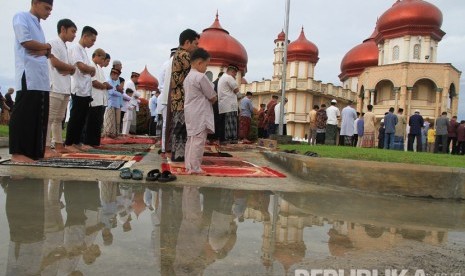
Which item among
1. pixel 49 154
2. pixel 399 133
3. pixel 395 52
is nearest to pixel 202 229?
pixel 49 154

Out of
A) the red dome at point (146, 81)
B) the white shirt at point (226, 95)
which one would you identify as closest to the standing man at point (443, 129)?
the white shirt at point (226, 95)

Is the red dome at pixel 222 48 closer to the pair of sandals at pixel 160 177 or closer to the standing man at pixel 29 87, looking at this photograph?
the standing man at pixel 29 87

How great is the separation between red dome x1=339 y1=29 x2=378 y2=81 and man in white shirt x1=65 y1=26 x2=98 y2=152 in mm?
35020

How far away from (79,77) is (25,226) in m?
4.14

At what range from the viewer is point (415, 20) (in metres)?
29.2

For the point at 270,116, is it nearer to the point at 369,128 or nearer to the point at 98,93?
the point at 369,128

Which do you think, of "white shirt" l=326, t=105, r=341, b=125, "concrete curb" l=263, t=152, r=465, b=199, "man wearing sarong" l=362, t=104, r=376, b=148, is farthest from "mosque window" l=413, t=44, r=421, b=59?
"concrete curb" l=263, t=152, r=465, b=199

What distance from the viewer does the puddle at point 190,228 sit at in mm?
1640

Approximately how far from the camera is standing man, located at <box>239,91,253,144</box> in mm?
11766

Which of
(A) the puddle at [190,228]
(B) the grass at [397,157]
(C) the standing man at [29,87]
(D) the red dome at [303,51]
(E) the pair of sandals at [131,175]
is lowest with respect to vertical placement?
(A) the puddle at [190,228]

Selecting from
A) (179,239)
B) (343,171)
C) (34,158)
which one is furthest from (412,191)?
(34,158)

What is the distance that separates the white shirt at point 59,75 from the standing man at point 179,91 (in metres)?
1.32

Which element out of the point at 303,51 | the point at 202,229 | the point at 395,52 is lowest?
the point at 202,229

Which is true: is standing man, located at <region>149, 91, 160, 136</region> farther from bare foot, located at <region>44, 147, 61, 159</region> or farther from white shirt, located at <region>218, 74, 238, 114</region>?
bare foot, located at <region>44, 147, 61, 159</region>
